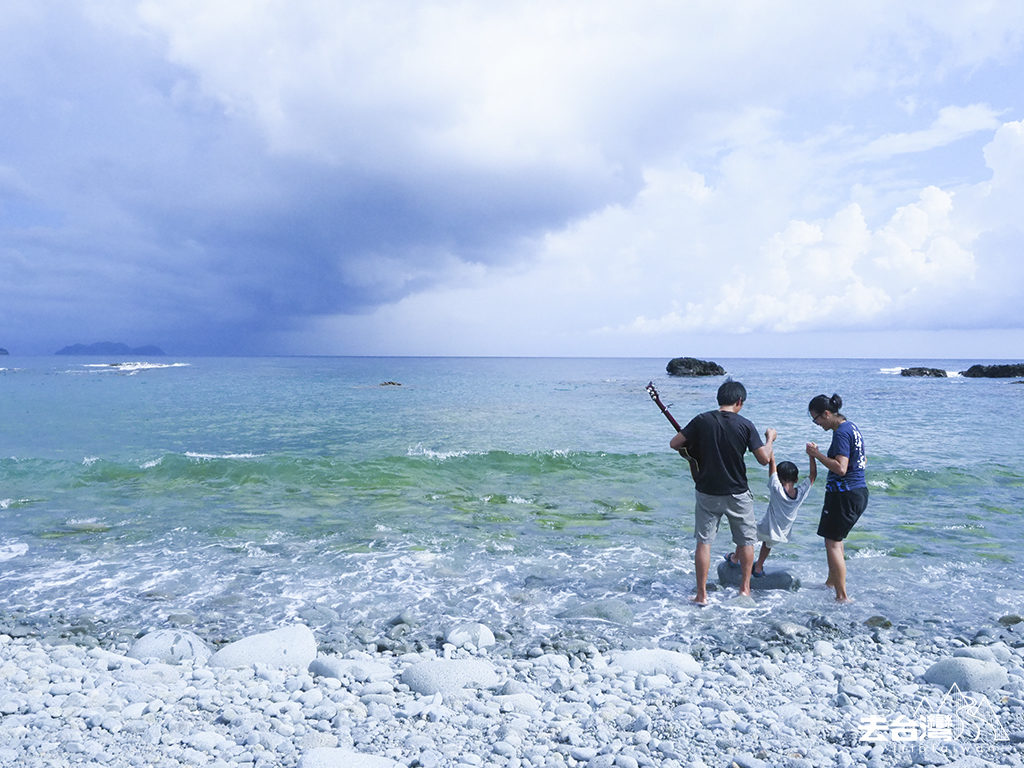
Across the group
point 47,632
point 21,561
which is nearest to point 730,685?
point 47,632

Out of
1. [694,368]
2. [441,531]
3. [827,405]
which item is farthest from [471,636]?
[694,368]

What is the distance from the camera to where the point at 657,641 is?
651cm

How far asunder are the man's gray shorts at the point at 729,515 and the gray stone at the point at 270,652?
4.55 metres

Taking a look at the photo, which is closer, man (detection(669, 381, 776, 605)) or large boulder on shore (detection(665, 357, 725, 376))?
man (detection(669, 381, 776, 605))

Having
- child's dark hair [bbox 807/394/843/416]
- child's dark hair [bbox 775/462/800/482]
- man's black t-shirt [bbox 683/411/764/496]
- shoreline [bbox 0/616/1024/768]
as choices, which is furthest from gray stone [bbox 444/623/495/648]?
child's dark hair [bbox 807/394/843/416]

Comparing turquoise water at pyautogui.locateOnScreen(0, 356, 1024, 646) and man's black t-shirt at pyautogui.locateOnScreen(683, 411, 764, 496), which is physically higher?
man's black t-shirt at pyautogui.locateOnScreen(683, 411, 764, 496)

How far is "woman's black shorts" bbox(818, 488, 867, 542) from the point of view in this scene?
717cm

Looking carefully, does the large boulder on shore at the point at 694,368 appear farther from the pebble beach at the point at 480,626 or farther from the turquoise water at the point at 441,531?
the pebble beach at the point at 480,626

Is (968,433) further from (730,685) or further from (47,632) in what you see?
(47,632)

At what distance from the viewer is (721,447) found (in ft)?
23.0

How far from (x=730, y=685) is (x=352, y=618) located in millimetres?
4326

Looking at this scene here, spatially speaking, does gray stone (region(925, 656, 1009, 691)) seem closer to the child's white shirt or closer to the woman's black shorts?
the woman's black shorts

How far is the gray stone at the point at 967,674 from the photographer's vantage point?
5.12 metres

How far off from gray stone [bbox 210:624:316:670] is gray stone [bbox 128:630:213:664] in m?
0.24
